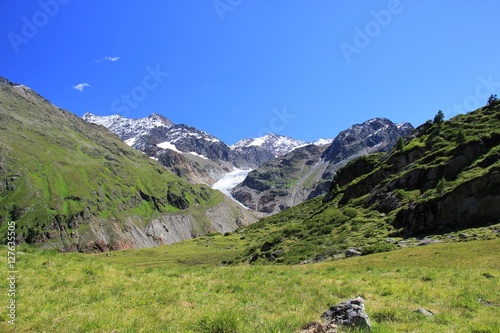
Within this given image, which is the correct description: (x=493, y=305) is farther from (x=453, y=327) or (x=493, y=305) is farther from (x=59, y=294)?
(x=59, y=294)

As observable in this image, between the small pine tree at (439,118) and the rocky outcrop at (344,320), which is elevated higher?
the small pine tree at (439,118)

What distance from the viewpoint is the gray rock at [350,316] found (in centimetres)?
1088

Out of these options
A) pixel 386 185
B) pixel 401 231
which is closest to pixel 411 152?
pixel 386 185

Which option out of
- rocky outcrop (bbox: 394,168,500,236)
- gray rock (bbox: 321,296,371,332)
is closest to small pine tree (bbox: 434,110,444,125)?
rocky outcrop (bbox: 394,168,500,236)

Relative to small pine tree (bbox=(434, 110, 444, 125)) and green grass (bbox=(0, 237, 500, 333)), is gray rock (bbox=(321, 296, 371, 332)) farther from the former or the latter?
small pine tree (bbox=(434, 110, 444, 125))

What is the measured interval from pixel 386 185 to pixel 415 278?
6158cm

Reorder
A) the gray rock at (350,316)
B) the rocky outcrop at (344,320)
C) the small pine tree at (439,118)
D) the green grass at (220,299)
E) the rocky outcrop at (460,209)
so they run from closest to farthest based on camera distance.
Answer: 1. the rocky outcrop at (344,320)
2. the gray rock at (350,316)
3. the green grass at (220,299)
4. the rocky outcrop at (460,209)
5. the small pine tree at (439,118)

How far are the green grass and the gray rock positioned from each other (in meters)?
0.49

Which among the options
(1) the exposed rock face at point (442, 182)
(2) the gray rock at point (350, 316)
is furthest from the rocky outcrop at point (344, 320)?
(1) the exposed rock face at point (442, 182)

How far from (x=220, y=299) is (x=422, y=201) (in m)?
49.9

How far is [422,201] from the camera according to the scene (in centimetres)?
5541

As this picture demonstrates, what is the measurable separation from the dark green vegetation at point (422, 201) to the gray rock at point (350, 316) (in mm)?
36660

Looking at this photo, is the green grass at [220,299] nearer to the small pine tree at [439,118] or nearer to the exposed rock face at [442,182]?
the exposed rock face at [442,182]

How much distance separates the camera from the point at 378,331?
10.5 meters
